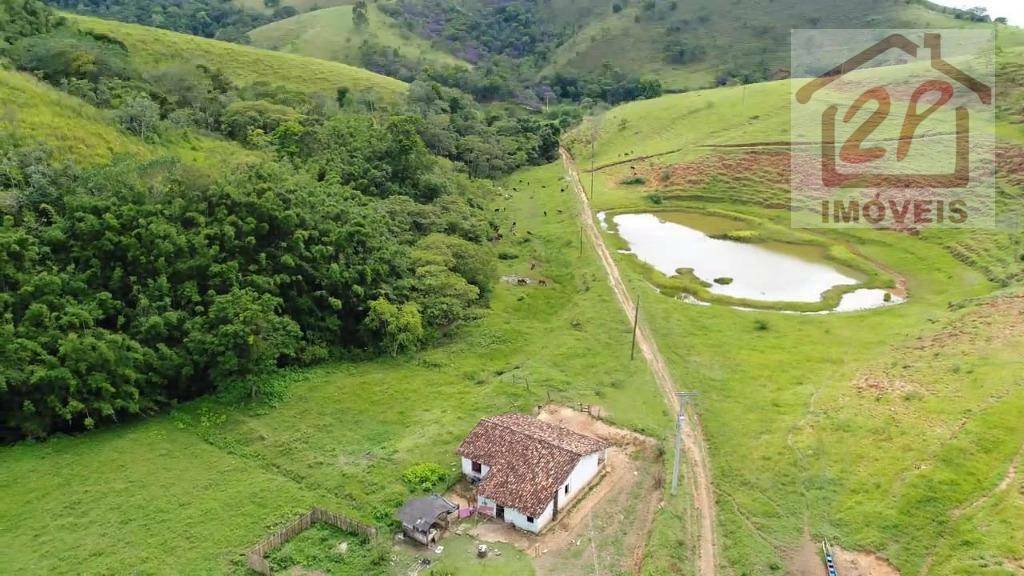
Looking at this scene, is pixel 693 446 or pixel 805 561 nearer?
pixel 805 561

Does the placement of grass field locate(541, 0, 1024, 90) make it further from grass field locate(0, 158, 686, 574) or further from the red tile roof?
the red tile roof

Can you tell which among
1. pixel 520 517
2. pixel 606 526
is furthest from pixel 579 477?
pixel 520 517

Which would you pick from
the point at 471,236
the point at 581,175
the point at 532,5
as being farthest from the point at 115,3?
the point at 471,236

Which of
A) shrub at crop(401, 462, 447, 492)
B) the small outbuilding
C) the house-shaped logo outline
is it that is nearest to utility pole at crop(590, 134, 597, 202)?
the house-shaped logo outline

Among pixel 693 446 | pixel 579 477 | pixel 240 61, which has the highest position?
pixel 240 61

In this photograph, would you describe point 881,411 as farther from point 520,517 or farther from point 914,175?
point 914,175

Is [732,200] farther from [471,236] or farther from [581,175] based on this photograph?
[471,236]
